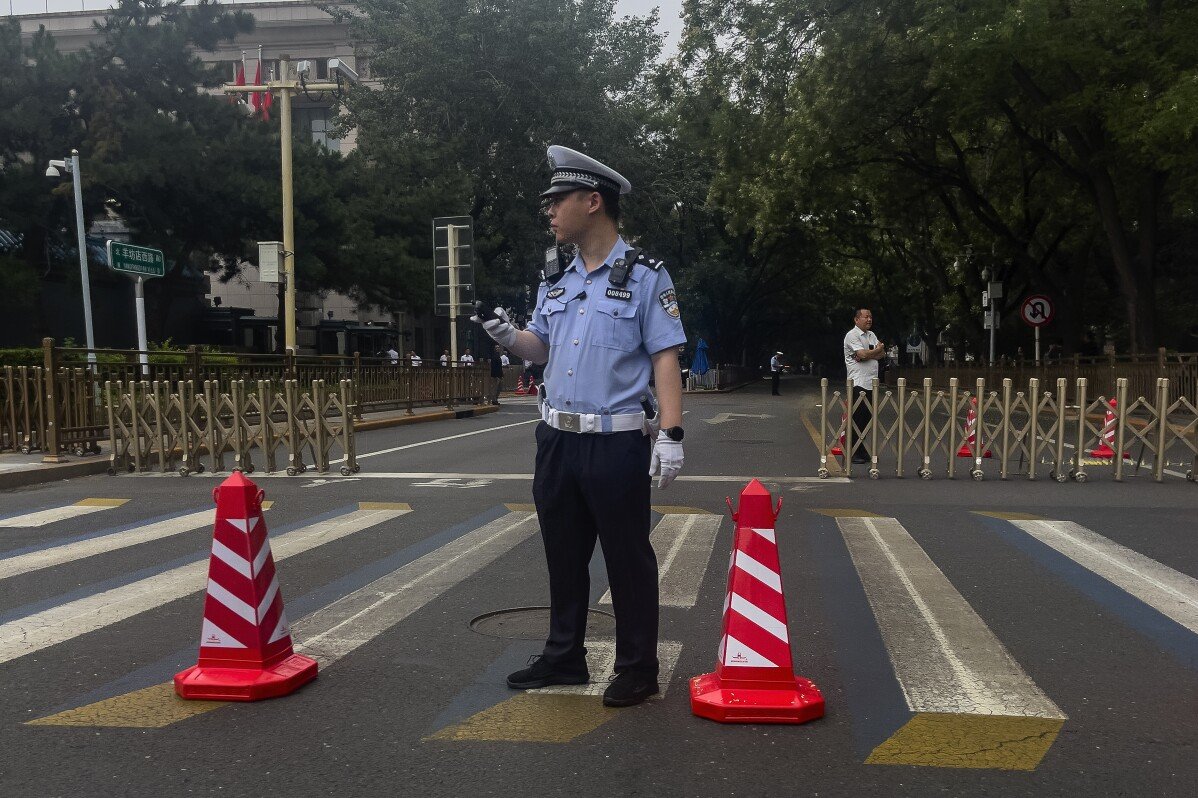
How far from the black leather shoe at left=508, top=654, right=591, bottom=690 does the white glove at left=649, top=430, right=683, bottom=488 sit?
90 cm

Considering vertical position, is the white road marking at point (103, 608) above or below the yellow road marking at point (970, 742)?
above

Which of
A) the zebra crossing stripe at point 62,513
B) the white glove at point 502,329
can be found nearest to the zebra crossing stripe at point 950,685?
the white glove at point 502,329

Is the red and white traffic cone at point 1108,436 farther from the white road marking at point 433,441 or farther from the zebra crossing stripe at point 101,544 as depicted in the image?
the zebra crossing stripe at point 101,544

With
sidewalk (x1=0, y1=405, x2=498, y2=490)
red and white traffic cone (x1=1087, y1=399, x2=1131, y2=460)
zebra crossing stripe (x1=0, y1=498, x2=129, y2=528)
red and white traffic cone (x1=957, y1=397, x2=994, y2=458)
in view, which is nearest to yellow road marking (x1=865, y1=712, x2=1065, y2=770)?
zebra crossing stripe (x1=0, y1=498, x2=129, y2=528)

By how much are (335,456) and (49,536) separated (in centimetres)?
665

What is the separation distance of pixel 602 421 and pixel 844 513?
5767 millimetres

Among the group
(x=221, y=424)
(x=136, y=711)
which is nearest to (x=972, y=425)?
(x=221, y=424)

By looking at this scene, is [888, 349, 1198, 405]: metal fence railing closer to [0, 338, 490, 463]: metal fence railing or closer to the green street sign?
[0, 338, 490, 463]: metal fence railing

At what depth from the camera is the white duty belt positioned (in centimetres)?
452

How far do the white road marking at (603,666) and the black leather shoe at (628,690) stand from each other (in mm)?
80

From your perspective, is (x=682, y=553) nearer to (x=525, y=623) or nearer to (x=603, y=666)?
(x=525, y=623)

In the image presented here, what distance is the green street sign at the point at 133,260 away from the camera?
15.7m

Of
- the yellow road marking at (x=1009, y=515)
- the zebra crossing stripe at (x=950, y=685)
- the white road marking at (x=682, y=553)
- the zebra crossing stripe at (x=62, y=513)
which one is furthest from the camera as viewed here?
the yellow road marking at (x=1009, y=515)

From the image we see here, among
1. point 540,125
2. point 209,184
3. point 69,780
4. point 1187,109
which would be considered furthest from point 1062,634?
point 540,125
